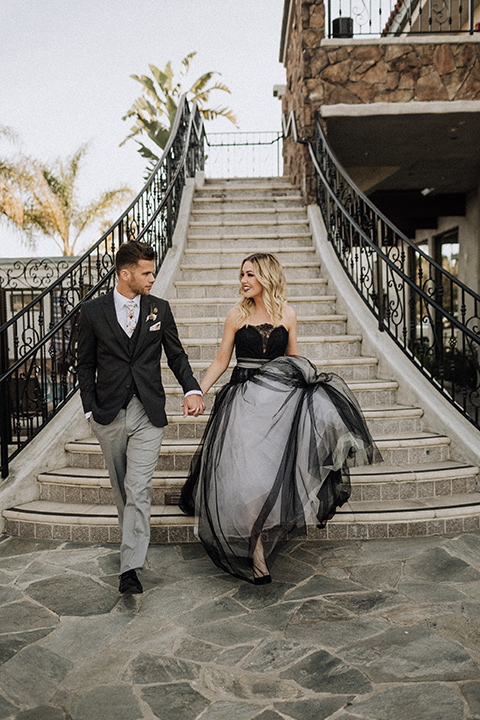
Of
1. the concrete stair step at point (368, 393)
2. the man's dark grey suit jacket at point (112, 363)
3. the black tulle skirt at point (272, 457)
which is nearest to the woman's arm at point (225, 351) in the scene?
the black tulle skirt at point (272, 457)

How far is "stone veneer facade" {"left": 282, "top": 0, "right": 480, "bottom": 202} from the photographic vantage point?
853 cm

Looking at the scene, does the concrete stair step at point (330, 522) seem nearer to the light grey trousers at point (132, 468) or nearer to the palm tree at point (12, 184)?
the light grey trousers at point (132, 468)

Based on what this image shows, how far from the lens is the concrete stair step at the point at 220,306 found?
263 inches

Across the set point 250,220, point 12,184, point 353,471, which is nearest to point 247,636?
point 353,471

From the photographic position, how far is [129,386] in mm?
3254

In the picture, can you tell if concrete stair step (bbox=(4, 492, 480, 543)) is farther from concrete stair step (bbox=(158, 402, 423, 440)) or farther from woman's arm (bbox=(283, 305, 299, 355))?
woman's arm (bbox=(283, 305, 299, 355))

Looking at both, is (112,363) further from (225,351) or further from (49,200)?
(49,200)

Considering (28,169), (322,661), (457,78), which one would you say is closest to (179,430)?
(322,661)

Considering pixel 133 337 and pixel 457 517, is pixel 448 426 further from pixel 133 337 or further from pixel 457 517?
pixel 133 337

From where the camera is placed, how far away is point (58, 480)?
4406mm

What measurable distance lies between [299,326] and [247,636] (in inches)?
164

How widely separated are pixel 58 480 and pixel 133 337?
1705mm

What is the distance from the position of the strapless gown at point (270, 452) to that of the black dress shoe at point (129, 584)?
1.39 feet

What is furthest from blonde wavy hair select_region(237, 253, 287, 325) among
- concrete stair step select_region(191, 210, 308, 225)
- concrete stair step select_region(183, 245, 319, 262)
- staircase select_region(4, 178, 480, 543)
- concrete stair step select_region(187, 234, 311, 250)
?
concrete stair step select_region(191, 210, 308, 225)
